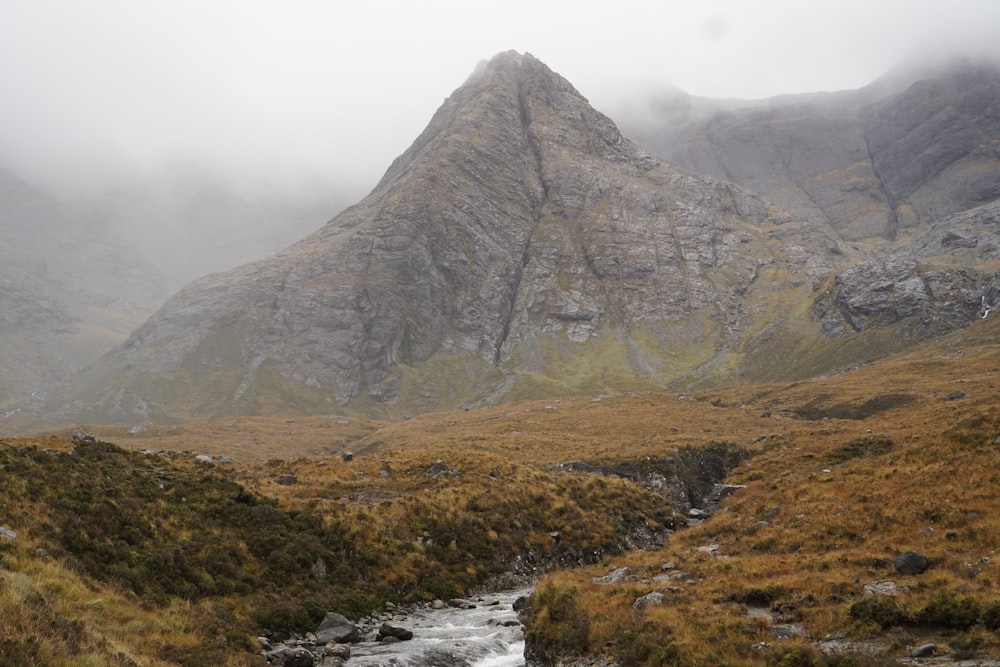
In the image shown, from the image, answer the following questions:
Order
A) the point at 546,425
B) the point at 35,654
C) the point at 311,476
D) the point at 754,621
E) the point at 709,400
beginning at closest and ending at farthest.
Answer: the point at 35,654 < the point at 754,621 < the point at 311,476 < the point at 546,425 < the point at 709,400

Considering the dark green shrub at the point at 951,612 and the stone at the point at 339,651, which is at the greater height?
the dark green shrub at the point at 951,612

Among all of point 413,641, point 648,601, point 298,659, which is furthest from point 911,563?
point 298,659

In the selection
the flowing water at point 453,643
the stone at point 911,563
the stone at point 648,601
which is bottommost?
the flowing water at point 453,643

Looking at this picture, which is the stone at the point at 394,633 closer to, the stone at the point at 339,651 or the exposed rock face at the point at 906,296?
the stone at the point at 339,651

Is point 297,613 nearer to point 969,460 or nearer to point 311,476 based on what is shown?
point 311,476

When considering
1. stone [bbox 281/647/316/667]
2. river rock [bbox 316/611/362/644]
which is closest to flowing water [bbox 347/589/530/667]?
river rock [bbox 316/611/362/644]

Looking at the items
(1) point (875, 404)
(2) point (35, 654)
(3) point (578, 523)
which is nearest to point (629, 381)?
(1) point (875, 404)

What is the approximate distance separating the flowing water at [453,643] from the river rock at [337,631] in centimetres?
47

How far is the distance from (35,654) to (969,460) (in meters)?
38.3

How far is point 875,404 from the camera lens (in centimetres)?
8400

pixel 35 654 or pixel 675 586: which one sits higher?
pixel 35 654

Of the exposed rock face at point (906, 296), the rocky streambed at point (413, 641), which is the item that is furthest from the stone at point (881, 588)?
the exposed rock face at point (906, 296)

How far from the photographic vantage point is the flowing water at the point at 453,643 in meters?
22.0

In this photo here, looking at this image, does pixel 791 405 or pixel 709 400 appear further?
pixel 709 400
